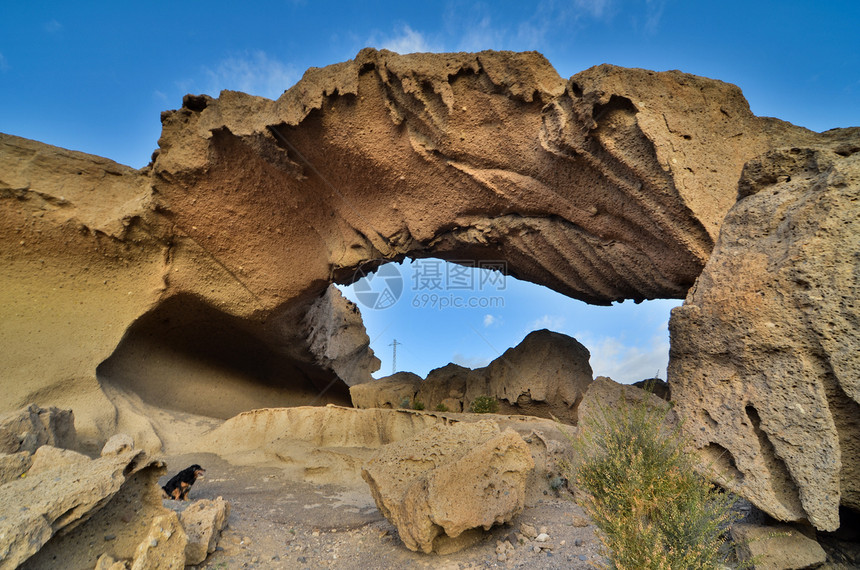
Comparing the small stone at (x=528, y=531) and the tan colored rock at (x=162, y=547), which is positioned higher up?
the tan colored rock at (x=162, y=547)

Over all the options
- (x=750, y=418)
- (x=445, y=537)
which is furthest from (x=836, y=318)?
(x=445, y=537)

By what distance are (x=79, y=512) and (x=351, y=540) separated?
2075 millimetres

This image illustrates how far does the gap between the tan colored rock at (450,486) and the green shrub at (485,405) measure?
4279 millimetres

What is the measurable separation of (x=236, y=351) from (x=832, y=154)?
31.3ft

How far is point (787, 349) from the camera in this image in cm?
259

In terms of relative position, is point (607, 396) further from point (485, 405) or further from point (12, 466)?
point (12, 466)

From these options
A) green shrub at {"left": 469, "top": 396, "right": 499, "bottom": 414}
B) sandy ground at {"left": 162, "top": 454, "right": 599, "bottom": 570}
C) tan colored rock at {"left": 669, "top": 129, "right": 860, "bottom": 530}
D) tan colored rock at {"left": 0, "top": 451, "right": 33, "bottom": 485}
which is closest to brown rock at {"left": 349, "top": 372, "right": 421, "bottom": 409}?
green shrub at {"left": 469, "top": 396, "right": 499, "bottom": 414}

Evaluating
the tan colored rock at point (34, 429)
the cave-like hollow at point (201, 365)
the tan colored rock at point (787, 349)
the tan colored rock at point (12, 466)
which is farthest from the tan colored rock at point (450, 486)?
the cave-like hollow at point (201, 365)

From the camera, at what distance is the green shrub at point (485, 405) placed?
323 inches

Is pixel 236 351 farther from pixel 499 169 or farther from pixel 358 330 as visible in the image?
pixel 499 169

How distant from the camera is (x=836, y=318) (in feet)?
8.05

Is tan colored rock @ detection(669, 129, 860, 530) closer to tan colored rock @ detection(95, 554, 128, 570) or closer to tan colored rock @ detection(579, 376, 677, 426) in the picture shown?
tan colored rock @ detection(579, 376, 677, 426)

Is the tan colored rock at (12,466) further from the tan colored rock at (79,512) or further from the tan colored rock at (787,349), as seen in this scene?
the tan colored rock at (787,349)

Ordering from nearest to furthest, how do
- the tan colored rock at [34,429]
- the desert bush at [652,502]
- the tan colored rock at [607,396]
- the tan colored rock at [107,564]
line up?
the desert bush at [652,502]
the tan colored rock at [107,564]
the tan colored rock at [34,429]
the tan colored rock at [607,396]
